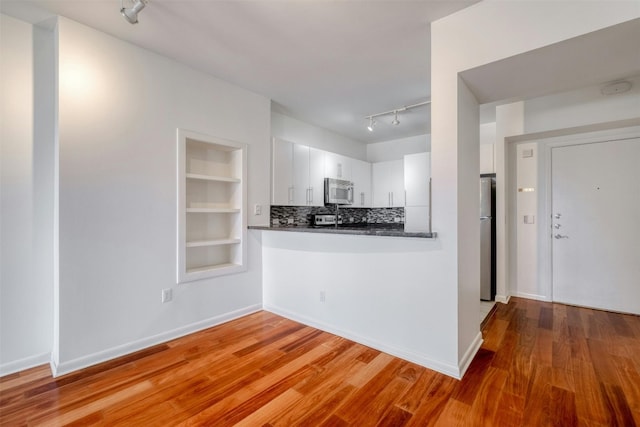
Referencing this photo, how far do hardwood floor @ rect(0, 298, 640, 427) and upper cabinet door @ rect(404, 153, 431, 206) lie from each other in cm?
230

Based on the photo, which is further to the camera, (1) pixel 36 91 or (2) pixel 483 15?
(1) pixel 36 91

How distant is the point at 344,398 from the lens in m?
1.84

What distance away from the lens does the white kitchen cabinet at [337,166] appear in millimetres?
4496

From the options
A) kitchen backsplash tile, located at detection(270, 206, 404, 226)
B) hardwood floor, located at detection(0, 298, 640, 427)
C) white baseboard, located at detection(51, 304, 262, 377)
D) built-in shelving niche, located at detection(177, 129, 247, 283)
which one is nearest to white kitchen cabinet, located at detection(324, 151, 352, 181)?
kitchen backsplash tile, located at detection(270, 206, 404, 226)

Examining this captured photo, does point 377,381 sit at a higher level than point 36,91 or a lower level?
lower

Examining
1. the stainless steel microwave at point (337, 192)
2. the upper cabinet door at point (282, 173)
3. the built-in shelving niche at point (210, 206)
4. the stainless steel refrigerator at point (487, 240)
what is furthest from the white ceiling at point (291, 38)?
the stainless steel refrigerator at point (487, 240)

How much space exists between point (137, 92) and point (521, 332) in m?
4.21

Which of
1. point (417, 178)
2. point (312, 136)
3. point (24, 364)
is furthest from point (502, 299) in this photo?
point (24, 364)

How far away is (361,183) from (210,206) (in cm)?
288

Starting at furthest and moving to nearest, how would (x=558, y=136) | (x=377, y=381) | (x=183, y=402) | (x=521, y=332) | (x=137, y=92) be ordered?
1. (x=558, y=136)
2. (x=521, y=332)
3. (x=137, y=92)
4. (x=377, y=381)
5. (x=183, y=402)

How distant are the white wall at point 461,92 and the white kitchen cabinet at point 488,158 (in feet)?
6.82

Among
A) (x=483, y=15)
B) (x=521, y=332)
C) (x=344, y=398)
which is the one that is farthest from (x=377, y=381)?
(x=483, y=15)

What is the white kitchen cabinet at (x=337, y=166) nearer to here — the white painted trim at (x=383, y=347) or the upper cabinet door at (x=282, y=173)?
the upper cabinet door at (x=282, y=173)

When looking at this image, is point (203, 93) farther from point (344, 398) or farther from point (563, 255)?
point (563, 255)
